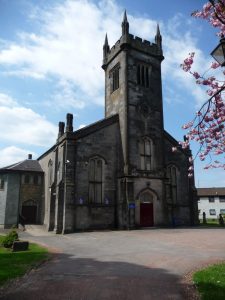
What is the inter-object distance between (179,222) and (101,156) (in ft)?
39.5

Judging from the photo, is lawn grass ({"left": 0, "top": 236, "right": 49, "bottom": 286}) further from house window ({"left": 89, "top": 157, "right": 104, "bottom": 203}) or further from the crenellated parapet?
the crenellated parapet

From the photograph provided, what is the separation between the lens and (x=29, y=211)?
119ft

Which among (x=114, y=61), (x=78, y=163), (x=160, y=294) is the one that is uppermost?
(x=114, y=61)

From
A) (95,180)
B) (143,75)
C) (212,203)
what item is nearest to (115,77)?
(143,75)

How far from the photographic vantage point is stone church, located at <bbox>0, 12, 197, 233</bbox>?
27219mm

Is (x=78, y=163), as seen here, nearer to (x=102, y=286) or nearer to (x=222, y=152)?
(x=222, y=152)

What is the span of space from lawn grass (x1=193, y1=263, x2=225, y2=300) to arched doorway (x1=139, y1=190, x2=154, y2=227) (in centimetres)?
1843

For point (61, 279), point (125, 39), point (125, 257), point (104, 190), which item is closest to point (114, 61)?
point (125, 39)

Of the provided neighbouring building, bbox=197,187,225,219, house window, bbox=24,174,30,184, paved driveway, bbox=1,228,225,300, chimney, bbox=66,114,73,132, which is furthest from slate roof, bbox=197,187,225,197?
paved driveway, bbox=1,228,225,300

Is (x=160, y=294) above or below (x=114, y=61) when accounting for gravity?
below

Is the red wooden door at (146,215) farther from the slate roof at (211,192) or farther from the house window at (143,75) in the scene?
the slate roof at (211,192)

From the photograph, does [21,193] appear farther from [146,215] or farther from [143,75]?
[143,75]

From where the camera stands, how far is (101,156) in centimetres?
2902

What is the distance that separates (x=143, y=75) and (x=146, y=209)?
50.3 ft
